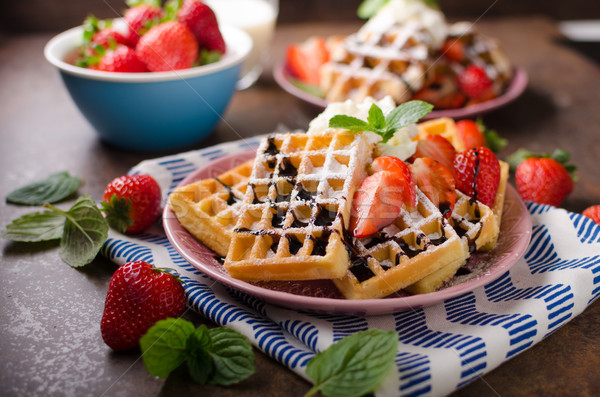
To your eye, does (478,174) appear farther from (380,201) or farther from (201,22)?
(201,22)

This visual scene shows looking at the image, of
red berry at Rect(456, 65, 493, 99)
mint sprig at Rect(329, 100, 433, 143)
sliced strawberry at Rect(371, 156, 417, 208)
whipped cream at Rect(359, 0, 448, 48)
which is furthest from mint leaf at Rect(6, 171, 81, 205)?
red berry at Rect(456, 65, 493, 99)

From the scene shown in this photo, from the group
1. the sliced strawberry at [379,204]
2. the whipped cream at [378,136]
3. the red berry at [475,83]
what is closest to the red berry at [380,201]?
the sliced strawberry at [379,204]

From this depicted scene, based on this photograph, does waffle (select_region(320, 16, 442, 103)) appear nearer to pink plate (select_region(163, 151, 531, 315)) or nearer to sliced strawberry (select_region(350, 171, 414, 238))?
pink plate (select_region(163, 151, 531, 315))

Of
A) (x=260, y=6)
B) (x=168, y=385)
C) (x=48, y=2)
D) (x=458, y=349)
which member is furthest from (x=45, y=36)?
(x=458, y=349)

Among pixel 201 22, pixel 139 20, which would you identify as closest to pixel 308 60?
pixel 201 22

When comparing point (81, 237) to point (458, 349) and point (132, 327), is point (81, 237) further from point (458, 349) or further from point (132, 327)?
point (458, 349)

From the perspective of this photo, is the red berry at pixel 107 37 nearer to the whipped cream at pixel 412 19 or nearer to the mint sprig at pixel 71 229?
the mint sprig at pixel 71 229
